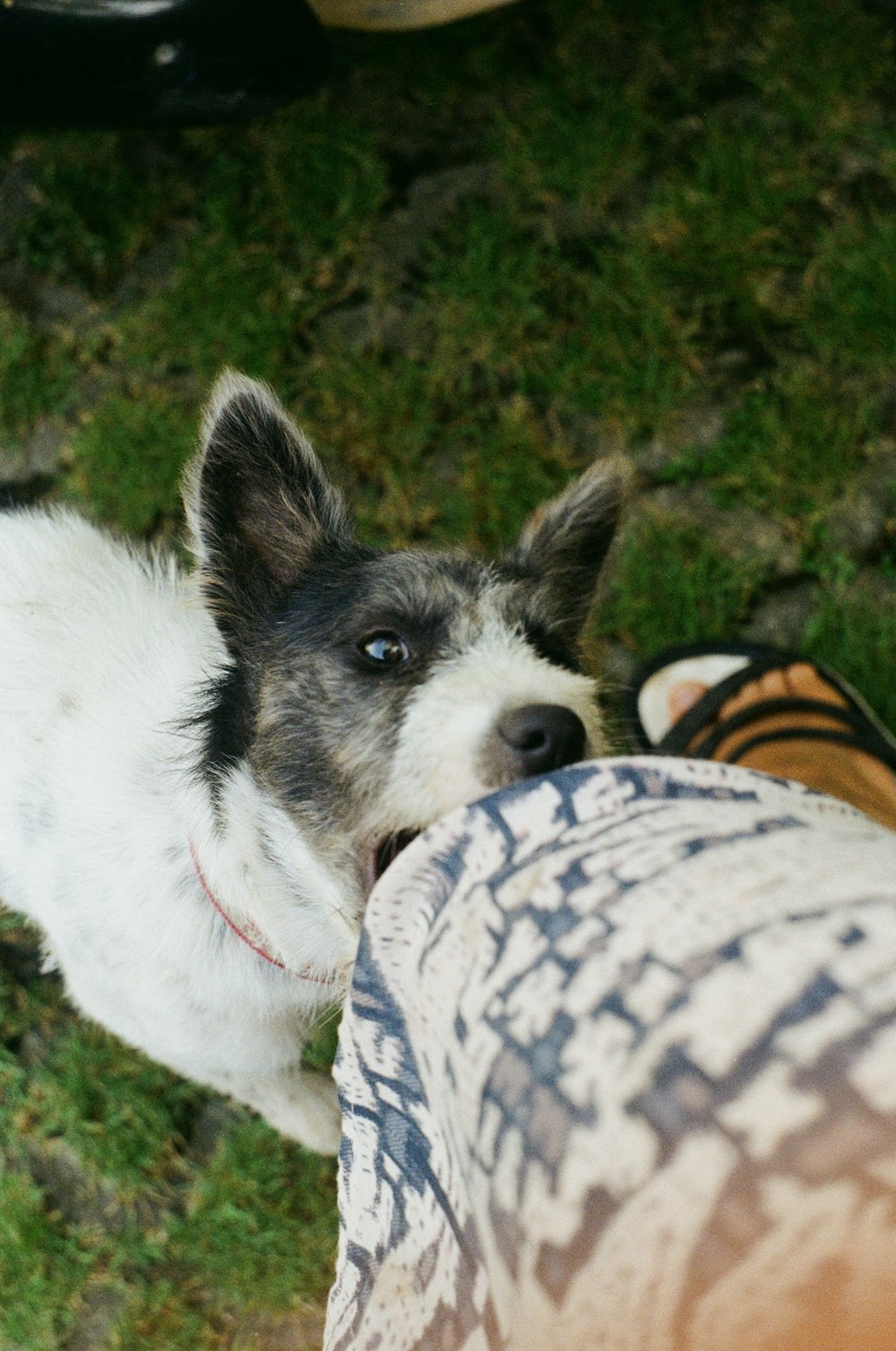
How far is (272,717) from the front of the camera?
1.78 meters

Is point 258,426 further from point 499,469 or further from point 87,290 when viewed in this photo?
point 87,290

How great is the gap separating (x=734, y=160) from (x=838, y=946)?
322cm

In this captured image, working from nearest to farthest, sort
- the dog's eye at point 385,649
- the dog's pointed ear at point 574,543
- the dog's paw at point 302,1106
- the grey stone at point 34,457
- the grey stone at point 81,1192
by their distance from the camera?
1. the dog's eye at point 385,649
2. the dog's pointed ear at point 574,543
3. the dog's paw at point 302,1106
4. the grey stone at point 81,1192
5. the grey stone at point 34,457

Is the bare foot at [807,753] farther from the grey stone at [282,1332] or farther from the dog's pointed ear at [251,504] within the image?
the grey stone at [282,1332]

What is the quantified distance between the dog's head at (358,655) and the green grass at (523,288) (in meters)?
1.36

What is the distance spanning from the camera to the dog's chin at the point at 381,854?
1.64 meters

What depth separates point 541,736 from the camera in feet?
4.81

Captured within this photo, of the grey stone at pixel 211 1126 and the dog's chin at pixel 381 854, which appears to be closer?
the dog's chin at pixel 381 854

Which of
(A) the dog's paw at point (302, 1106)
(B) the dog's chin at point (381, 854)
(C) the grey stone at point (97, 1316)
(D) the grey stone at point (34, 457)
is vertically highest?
(B) the dog's chin at point (381, 854)

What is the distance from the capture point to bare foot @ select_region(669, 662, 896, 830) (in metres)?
2.89

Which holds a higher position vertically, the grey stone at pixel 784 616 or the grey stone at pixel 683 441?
the grey stone at pixel 683 441

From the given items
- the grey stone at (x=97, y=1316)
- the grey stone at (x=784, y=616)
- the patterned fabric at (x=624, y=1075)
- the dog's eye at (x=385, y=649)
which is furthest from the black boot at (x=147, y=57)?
the grey stone at (x=97, y=1316)

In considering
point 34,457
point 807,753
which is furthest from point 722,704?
point 34,457

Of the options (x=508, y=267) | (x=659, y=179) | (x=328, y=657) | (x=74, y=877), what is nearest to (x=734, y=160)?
(x=659, y=179)
